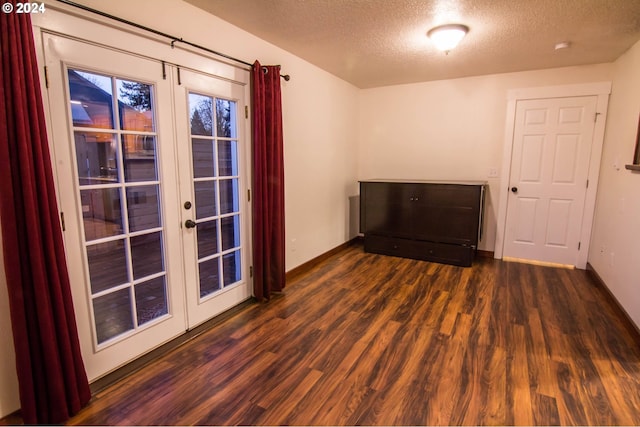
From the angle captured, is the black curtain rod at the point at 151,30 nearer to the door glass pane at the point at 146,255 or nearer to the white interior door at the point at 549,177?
the door glass pane at the point at 146,255

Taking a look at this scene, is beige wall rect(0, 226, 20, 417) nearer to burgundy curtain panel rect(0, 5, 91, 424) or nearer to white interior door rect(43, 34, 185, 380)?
burgundy curtain panel rect(0, 5, 91, 424)

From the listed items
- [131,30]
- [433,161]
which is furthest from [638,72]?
[131,30]

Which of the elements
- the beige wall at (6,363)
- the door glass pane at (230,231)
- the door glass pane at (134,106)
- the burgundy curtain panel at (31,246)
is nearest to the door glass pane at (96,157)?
the door glass pane at (134,106)

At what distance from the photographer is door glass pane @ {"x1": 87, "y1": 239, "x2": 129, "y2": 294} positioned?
1.98 m

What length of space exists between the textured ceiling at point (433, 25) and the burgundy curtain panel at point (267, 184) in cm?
46

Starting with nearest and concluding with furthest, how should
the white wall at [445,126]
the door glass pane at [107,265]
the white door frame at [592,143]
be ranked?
the door glass pane at [107,265], the white door frame at [592,143], the white wall at [445,126]

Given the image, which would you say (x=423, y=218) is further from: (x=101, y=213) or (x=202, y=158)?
(x=101, y=213)

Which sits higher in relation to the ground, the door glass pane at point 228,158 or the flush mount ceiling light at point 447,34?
the flush mount ceiling light at point 447,34

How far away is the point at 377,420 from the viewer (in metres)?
1.73

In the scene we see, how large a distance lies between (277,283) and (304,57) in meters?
2.44

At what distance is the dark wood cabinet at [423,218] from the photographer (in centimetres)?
410

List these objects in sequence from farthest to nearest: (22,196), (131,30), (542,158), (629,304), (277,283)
Result: (542,158) < (277,283) < (629,304) < (131,30) < (22,196)

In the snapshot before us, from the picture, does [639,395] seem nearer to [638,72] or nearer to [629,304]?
[629,304]

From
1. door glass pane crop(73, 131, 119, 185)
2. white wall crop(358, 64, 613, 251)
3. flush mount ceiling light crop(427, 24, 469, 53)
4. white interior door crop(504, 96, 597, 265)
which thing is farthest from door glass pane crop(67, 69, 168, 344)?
white interior door crop(504, 96, 597, 265)
